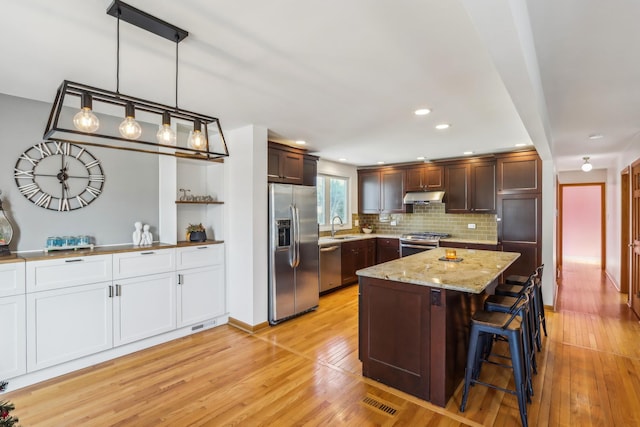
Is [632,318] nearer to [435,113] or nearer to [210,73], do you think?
[435,113]

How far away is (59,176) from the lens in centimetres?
308

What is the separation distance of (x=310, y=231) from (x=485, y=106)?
252cm

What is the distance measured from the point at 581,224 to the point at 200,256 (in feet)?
34.4

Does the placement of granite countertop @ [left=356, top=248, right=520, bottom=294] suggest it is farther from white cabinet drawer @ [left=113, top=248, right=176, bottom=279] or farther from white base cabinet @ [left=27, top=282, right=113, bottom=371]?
white base cabinet @ [left=27, top=282, right=113, bottom=371]

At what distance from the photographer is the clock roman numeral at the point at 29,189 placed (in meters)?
2.87

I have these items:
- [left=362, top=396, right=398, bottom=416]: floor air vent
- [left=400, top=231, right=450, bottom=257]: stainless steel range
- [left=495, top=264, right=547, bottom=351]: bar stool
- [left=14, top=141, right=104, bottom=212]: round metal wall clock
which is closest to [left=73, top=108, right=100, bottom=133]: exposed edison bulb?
[left=14, top=141, right=104, bottom=212]: round metal wall clock

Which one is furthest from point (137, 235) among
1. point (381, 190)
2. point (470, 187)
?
point (470, 187)

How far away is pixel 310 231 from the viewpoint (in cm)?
442

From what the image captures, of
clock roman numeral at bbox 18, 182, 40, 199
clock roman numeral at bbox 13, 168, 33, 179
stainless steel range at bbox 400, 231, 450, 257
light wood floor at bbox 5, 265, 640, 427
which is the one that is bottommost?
light wood floor at bbox 5, 265, 640, 427

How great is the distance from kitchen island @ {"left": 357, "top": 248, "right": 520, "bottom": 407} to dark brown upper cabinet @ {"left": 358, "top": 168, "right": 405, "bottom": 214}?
358cm

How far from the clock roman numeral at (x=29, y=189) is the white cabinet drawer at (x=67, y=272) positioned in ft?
2.29

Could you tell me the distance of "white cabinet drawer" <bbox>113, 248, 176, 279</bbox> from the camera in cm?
310

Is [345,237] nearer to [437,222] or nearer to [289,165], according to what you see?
[437,222]

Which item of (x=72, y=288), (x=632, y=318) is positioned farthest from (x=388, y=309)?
(x=632, y=318)
